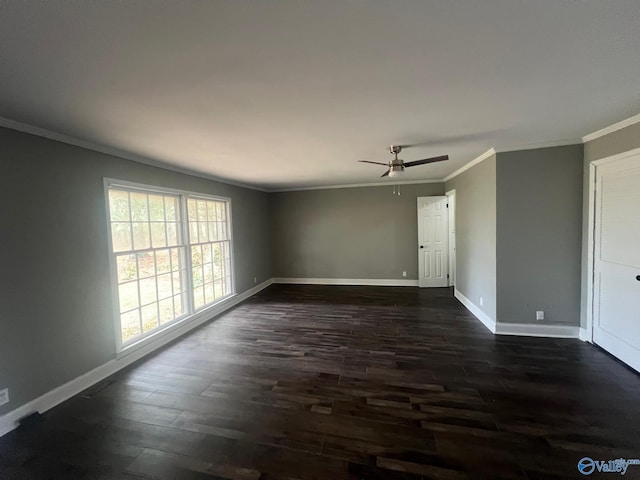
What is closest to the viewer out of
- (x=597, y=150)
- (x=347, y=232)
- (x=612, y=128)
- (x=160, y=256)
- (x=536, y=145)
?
(x=612, y=128)

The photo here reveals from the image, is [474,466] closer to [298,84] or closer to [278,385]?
[278,385]

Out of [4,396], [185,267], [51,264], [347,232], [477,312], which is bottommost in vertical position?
[477,312]

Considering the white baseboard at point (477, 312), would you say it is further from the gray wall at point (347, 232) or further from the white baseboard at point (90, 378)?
the white baseboard at point (90, 378)

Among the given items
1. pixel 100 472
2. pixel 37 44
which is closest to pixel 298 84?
pixel 37 44

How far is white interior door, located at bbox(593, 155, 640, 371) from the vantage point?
2643 mm

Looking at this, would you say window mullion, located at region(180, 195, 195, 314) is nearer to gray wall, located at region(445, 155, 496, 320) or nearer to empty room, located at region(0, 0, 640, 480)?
empty room, located at region(0, 0, 640, 480)

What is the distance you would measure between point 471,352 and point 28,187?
4.69m

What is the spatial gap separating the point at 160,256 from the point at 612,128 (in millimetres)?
5476

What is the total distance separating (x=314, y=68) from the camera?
1.56 meters

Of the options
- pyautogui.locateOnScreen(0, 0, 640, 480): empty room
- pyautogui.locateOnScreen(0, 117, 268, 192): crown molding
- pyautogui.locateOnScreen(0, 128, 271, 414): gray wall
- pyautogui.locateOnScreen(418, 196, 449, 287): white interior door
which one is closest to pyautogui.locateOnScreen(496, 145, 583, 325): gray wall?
→ pyautogui.locateOnScreen(0, 0, 640, 480): empty room

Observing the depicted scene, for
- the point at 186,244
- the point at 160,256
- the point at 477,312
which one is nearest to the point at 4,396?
the point at 160,256

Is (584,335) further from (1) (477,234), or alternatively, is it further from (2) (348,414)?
(2) (348,414)

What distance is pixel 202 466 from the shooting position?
1.77 meters

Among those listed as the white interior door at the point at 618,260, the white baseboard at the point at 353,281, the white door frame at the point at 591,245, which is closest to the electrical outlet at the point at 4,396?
the white baseboard at the point at 353,281
